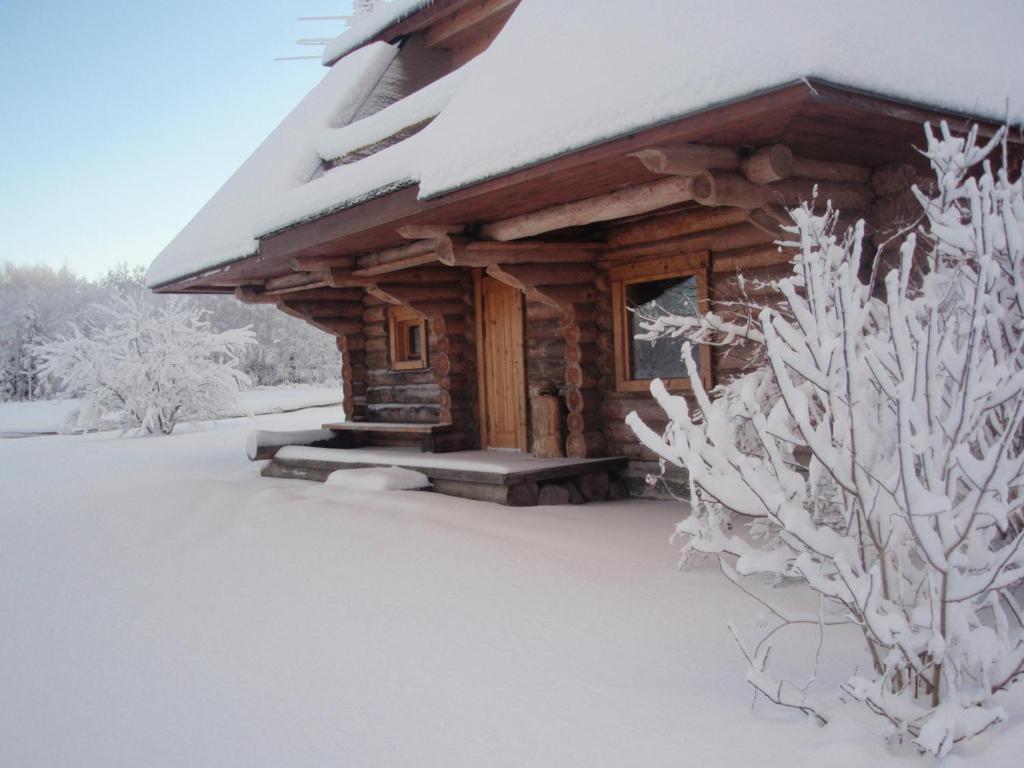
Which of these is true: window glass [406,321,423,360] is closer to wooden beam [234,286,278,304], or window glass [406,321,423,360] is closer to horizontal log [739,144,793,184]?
wooden beam [234,286,278,304]

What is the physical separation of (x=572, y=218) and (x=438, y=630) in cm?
345

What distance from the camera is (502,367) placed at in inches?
382

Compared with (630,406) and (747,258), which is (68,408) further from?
(747,258)

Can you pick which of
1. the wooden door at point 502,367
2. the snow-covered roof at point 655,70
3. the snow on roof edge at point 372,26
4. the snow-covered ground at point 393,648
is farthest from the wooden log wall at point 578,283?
the snow on roof edge at point 372,26

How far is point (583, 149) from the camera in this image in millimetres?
4922

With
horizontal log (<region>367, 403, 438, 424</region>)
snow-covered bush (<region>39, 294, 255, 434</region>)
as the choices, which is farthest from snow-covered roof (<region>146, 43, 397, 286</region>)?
snow-covered bush (<region>39, 294, 255, 434</region>)

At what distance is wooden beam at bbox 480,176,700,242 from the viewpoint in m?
5.76

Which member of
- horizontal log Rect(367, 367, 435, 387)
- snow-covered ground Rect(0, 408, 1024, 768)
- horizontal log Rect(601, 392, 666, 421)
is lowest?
snow-covered ground Rect(0, 408, 1024, 768)

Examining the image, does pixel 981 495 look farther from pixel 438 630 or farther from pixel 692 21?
pixel 692 21

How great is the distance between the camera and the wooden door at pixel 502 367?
372 inches

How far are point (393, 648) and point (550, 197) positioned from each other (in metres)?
3.67

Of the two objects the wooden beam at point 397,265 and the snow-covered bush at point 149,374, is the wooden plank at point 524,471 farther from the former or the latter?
the snow-covered bush at point 149,374

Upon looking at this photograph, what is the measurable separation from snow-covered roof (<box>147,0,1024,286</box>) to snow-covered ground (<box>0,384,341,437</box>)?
54.0 feet

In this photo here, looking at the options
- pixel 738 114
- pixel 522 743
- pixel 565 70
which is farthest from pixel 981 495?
pixel 565 70
